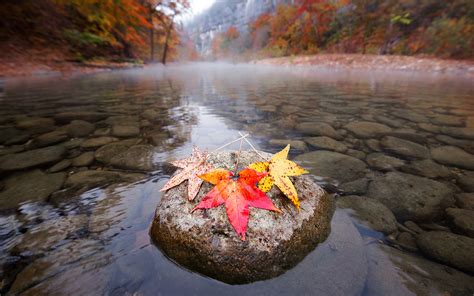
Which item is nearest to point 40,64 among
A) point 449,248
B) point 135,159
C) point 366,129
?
point 135,159

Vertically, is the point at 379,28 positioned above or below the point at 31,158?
above

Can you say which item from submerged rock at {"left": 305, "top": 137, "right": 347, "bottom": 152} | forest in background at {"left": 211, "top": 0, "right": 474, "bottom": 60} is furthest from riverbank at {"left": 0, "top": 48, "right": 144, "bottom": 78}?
forest in background at {"left": 211, "top": 0, "right": 474, "bottom": 60}

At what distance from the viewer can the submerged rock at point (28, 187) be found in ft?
5.68

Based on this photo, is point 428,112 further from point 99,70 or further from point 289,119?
point 99,70

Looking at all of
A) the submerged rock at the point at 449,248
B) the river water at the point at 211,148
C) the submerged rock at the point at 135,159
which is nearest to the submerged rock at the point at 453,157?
the river water at the point at 211,148

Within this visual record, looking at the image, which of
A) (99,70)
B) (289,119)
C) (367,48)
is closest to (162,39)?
(99,70)

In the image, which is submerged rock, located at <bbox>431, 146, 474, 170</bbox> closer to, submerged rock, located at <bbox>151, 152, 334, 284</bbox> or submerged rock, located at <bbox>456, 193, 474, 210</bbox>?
submerged rock, located at <bbox>456, 193, 474, 210</bbox>

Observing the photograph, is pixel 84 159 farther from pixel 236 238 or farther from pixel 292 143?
pixel 292 143

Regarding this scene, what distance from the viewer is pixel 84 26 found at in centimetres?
1416

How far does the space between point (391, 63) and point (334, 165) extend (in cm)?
1557

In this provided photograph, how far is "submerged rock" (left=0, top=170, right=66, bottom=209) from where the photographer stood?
68.2 inches

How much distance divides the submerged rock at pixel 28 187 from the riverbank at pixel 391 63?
14.5 m

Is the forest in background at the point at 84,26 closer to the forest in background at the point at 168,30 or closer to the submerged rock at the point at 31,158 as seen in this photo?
the forest in background at the point at 168,30

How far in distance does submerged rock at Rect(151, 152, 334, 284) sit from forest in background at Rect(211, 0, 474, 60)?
51.0 ft
